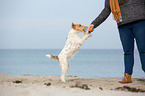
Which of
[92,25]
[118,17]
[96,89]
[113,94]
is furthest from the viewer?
[92,25]

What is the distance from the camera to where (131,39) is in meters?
4.91

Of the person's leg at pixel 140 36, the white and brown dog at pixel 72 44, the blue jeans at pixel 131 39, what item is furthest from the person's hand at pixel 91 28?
the person's leg at pixel 140 36

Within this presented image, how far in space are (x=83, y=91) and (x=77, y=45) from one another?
124cm

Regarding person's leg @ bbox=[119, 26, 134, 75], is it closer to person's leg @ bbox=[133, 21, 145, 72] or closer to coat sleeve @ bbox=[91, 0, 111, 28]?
person's leg @ bbox=[133, 21, 145, 72]

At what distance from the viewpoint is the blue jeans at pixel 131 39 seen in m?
4.62

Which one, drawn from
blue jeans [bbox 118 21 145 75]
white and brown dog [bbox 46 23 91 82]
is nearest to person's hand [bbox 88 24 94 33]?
white and brown dog [bbox 46 23 91 82]

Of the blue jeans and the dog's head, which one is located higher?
the dog's head

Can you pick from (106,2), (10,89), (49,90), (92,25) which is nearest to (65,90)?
(49,90)

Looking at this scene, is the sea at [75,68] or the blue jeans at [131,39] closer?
the blue jeans at [131,39]

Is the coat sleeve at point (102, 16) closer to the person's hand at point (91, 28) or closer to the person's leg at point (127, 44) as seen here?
the person's hand at point (91, 28)

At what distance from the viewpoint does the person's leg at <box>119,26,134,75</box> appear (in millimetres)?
4867

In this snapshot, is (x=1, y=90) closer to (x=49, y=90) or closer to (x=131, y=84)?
(x=49, y=90)

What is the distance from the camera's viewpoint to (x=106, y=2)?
5.08m

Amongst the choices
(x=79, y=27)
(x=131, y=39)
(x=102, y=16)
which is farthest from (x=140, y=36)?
(x=79, y=27)
